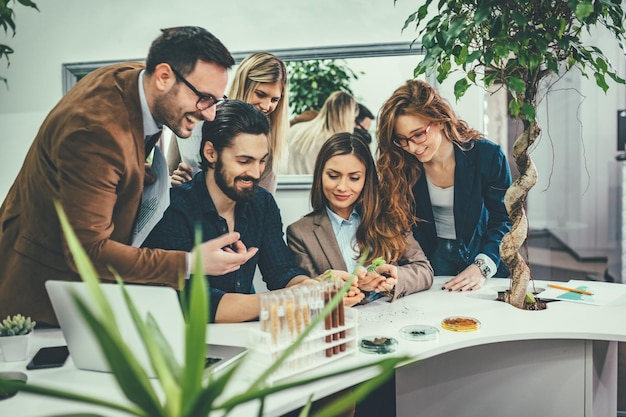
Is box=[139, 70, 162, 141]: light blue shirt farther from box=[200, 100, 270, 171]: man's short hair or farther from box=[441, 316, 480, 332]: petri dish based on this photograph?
box=[441, 316, 480, 332]: petri dish

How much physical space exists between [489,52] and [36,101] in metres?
3.05

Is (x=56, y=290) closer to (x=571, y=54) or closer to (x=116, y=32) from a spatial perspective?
(x=571, y=54)

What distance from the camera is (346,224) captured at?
8.79 feet

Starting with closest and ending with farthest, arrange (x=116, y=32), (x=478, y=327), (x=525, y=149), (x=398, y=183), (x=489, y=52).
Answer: (x=478, y=327), (x=489, y=52), (x=525, y=149), (x=398, y=183), (x=116, y=32)

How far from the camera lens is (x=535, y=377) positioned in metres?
2.04

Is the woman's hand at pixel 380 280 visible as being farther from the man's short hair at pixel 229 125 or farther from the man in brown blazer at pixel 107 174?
the man's short hair at pixel 229 125

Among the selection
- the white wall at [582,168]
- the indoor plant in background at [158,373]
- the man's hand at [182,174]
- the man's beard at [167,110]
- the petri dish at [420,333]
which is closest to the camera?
the indoor plant in background at [158,373]

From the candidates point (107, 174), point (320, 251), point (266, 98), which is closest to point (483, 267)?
point (320, 251)

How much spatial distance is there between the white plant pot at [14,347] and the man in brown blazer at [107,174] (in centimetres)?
34

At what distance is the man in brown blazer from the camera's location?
1938mm

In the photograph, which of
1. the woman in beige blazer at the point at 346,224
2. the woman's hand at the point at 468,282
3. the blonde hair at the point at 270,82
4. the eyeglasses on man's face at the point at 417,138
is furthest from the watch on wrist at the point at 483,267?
the blonde hair at the point at 270,82

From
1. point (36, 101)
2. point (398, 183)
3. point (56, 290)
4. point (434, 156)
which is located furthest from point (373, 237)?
point (36, 101)

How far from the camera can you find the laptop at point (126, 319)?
150 cm

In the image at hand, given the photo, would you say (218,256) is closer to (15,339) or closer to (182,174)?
(15,339)
